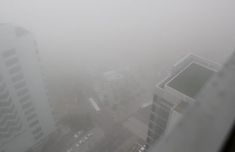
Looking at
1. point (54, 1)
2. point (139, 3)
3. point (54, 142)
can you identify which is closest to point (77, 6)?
point (54, 1)

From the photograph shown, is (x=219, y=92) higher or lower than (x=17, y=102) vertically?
higher

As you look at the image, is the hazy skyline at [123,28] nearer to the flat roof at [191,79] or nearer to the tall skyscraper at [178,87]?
the tall skyscraper at [178,87]

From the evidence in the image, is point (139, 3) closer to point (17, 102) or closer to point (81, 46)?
point (81, 46)

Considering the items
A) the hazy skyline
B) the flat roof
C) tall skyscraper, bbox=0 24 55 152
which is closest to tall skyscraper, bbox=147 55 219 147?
the flat roof

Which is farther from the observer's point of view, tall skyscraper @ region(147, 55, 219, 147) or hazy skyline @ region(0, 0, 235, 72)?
hazy skyline @ region(0, 0, 235, 72)

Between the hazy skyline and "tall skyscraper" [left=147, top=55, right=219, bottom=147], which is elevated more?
"tall skyscraper" [left=147, top=55, right=219, bottom=147]

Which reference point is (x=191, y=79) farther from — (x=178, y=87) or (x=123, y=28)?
(x=123, y=28)

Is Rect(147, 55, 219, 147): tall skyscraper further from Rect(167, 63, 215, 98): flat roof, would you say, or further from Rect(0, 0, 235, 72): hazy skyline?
Rect(0, 0, 235, 72): hazy skyline

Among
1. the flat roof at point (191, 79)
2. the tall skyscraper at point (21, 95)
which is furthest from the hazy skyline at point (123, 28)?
the flat roof at point (191, 79)
